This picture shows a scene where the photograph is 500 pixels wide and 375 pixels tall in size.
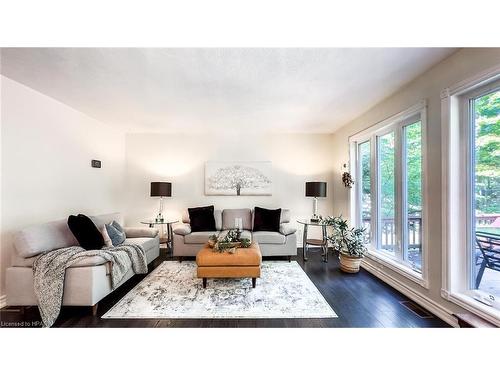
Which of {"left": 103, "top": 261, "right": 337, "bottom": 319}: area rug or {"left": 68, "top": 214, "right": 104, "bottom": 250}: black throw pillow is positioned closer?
{"left": 103, "top": 261, "right": 337, "bottom": 319}: area rug

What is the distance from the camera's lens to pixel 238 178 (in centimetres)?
439

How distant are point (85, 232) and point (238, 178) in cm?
274

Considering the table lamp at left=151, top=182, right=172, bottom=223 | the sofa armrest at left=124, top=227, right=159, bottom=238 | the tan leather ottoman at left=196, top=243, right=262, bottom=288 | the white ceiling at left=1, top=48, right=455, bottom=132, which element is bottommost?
the tan leather ottoman at left=196, top=243, right=262, bottom=288

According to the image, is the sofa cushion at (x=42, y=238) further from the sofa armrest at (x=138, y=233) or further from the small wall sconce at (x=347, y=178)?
the small wall sconce at (x=347, y=178)

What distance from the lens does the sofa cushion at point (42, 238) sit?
2.04 meters

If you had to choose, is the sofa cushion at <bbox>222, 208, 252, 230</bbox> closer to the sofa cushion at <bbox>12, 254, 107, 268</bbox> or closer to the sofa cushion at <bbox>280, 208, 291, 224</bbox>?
the sofa cushion at <bbox>280, 208, 291, 224</bbox>

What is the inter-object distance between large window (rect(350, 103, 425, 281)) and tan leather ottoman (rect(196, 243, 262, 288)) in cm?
183

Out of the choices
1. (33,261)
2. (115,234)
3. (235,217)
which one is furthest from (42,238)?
(235,217)

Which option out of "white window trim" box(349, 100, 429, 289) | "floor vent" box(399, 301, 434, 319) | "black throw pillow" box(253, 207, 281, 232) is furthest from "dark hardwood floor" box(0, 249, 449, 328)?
"black throw pillow" box(253, 207, 281, 232)

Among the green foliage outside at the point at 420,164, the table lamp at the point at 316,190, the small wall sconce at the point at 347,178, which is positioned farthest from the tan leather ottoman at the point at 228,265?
the small wall sconce at the point at 347,178

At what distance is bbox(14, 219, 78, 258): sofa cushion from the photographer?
2.04m
